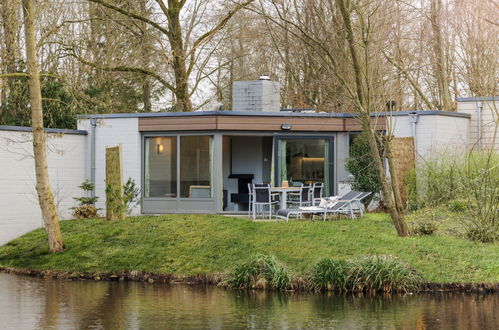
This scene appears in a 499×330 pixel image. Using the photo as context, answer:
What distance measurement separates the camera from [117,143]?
2070cm

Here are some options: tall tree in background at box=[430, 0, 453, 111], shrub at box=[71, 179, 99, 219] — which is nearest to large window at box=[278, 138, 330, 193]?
shrub at box=[71, 179, 99, 219]

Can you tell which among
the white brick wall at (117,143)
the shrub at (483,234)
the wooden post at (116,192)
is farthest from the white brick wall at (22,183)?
the shrub at (483,234)

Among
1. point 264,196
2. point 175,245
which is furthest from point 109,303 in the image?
point 264,196

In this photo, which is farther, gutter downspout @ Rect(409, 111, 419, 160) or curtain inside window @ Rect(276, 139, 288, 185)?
curtain inside window @ Rect(276, 139, 288, 185)

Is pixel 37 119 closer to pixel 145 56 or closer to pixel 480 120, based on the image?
pixel 145 56

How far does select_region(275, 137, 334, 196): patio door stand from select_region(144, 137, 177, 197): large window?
261 cm

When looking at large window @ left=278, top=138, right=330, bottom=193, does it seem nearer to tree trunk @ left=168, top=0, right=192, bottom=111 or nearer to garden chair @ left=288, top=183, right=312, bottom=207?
garden chair @ left=288, top=183, right=312, bottom=207

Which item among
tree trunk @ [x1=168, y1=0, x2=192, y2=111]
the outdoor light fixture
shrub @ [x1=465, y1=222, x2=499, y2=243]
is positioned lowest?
shrub @ [x1=465, y1=222, x2=499, y2=243]

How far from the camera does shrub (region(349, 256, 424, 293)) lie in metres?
12.6

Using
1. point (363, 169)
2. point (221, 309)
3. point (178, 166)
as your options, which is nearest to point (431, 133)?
point (363, 169)

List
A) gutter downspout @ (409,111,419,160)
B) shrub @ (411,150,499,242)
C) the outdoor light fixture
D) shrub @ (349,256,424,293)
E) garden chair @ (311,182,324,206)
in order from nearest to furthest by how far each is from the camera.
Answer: shrub @ (349,256,424,293) < shrub @ (411,150,499,242) < garden chair @ (311,182,324,206) < gutter downspout @ (409,111,419,160) < the outdoor light fixture

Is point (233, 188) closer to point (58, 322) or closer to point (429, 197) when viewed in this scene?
point (429, 197)

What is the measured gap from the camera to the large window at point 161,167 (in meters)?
20.5

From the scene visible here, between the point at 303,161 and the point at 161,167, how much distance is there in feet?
11.8
